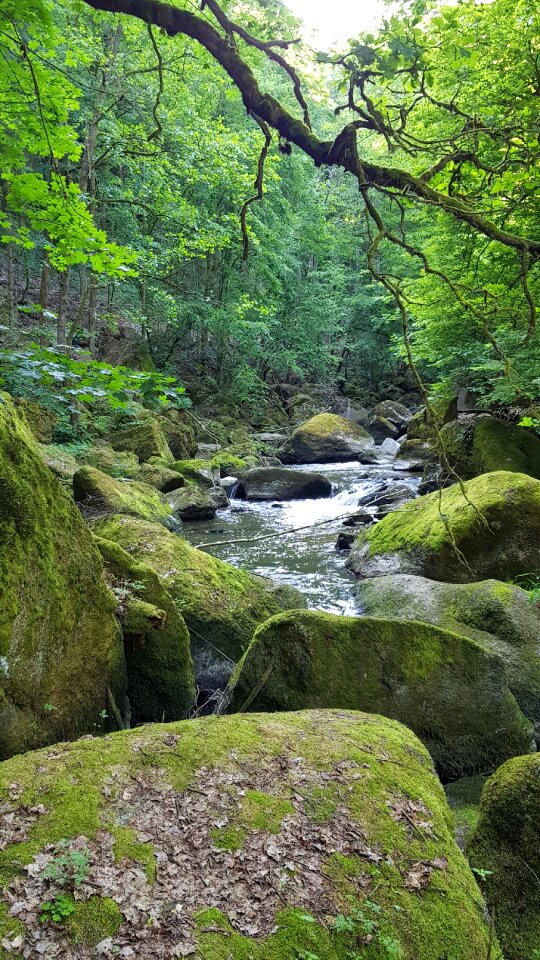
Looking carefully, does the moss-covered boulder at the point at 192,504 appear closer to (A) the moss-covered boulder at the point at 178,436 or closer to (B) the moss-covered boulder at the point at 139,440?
(B) the moss-covered boulder at the point at 139,440

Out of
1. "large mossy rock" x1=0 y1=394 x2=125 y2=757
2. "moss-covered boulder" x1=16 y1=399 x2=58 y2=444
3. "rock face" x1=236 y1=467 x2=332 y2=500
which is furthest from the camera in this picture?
"rock face" x1=236 y1=467 x2=332 y2=500

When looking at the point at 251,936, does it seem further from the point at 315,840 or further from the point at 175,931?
the point at 315,840

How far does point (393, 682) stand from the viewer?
434cm

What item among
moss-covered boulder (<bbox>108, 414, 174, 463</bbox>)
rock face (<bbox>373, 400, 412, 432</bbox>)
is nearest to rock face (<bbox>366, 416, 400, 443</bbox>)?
rock face (<bbox>373, 400, 412, 432</bbox>)

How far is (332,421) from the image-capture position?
74.7 ft

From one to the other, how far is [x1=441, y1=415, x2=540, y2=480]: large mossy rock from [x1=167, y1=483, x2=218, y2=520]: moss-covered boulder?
589cm

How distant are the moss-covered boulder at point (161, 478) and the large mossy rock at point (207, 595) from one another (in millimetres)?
6598

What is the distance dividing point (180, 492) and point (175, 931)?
469 inches

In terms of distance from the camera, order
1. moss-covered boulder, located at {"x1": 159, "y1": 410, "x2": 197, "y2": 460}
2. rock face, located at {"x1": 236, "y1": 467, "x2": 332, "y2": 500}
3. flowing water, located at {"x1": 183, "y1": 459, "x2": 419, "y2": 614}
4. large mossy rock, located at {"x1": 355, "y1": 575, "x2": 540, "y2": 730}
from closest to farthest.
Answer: large mossy rock, located at {"x1": 355, "y1": 575, "x2": 540, "y2": 730}
flowing water, located at {"x1": 183, "y1": 459, "x2": 419, "y2": 614}
rock face, located at {"x1": 236, "y1": 467, "x2": 332, "y2": 500}
moss-covered boulder, located at {"x1": 159, "y1": 410, "x2": 197, "y2": 460}

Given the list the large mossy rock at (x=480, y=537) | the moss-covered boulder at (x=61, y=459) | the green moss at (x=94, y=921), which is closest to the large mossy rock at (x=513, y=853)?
the green moss at (x=94, y=921)

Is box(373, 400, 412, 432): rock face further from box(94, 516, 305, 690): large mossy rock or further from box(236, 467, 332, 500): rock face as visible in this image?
box(94, 516, 305, 690): large mossy rock

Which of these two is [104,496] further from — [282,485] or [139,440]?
[282,485]

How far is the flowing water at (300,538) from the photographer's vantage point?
903 centimetres

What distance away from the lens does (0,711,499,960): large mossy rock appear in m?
1.92
